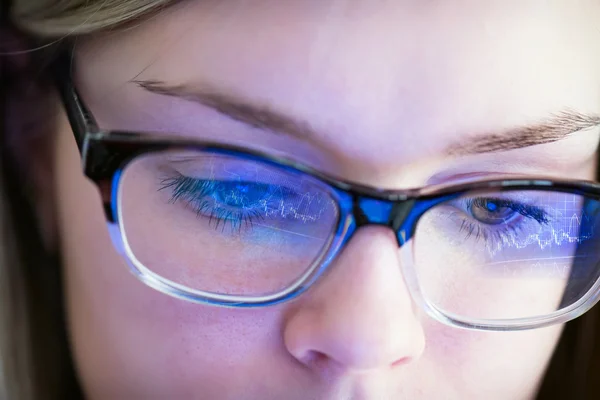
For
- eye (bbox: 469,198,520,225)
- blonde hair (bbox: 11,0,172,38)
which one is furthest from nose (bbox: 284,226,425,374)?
blonde hair (bbox: 11,0,172,38)

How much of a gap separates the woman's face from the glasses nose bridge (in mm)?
12

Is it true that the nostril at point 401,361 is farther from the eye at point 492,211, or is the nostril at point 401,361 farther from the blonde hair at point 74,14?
the blonde hair at point 74,14

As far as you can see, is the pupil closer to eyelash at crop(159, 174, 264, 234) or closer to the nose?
the nose

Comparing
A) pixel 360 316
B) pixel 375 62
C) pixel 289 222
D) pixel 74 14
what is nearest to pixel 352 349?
pixel 360 316

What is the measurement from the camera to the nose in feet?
1.82

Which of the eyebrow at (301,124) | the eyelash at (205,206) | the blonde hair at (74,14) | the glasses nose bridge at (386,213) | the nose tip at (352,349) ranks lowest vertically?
the nose tip at (352,349)

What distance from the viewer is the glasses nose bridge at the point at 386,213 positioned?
22.1 inches

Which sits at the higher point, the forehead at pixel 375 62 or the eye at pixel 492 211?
the forehead at pixel 375 62

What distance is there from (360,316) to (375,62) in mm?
233

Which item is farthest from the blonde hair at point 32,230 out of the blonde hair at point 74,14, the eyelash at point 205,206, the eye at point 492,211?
the eye at point 492,211

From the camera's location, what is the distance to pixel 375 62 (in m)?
0.54

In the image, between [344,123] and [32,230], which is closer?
[344,123]

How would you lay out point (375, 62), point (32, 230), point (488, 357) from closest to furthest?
point (375, 62)
point (488, 357)
point (32, 230)

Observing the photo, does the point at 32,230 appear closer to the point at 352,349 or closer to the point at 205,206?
the point at 205,206
